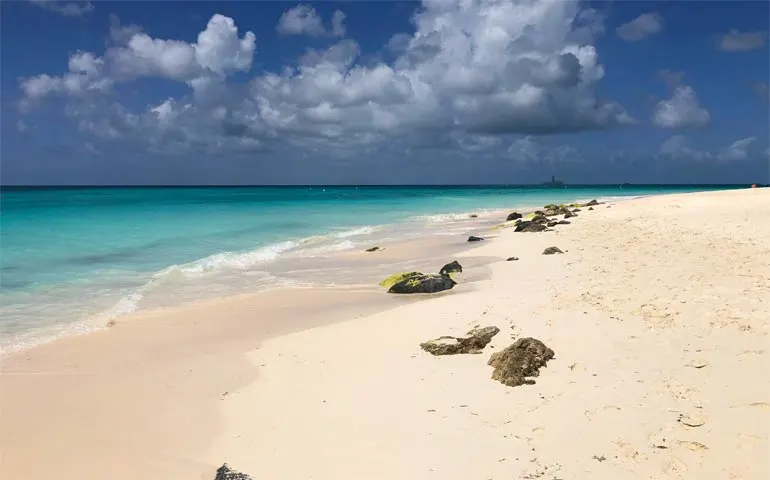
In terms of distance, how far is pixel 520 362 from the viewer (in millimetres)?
6375

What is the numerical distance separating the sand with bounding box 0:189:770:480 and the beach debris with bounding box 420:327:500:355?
0.14 meters

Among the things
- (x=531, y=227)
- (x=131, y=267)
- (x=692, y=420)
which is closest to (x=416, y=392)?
(x=692, y=420)

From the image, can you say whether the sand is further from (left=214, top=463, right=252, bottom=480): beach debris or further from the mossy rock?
the mossy rock

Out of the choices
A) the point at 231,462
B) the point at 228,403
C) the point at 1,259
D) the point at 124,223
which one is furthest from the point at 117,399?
the point at 124,223

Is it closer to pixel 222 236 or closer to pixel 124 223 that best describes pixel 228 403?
pixel 222 236

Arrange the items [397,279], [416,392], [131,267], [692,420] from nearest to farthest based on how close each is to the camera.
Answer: [692,420] → [416,392] → [397,279] → [131,267]

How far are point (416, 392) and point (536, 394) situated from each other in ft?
4.48

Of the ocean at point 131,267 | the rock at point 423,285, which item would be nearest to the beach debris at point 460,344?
the rock at point 423,285

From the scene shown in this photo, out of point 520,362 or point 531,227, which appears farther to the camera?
point 531,227

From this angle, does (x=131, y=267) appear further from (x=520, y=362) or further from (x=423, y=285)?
(x=520, y=362)

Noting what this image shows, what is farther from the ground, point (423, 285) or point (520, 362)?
point (520, 362)

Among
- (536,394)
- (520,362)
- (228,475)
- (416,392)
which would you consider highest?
(520,362)

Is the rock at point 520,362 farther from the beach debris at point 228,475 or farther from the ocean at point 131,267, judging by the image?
the ocean at point 131,267

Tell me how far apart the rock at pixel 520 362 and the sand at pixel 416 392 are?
133mm
